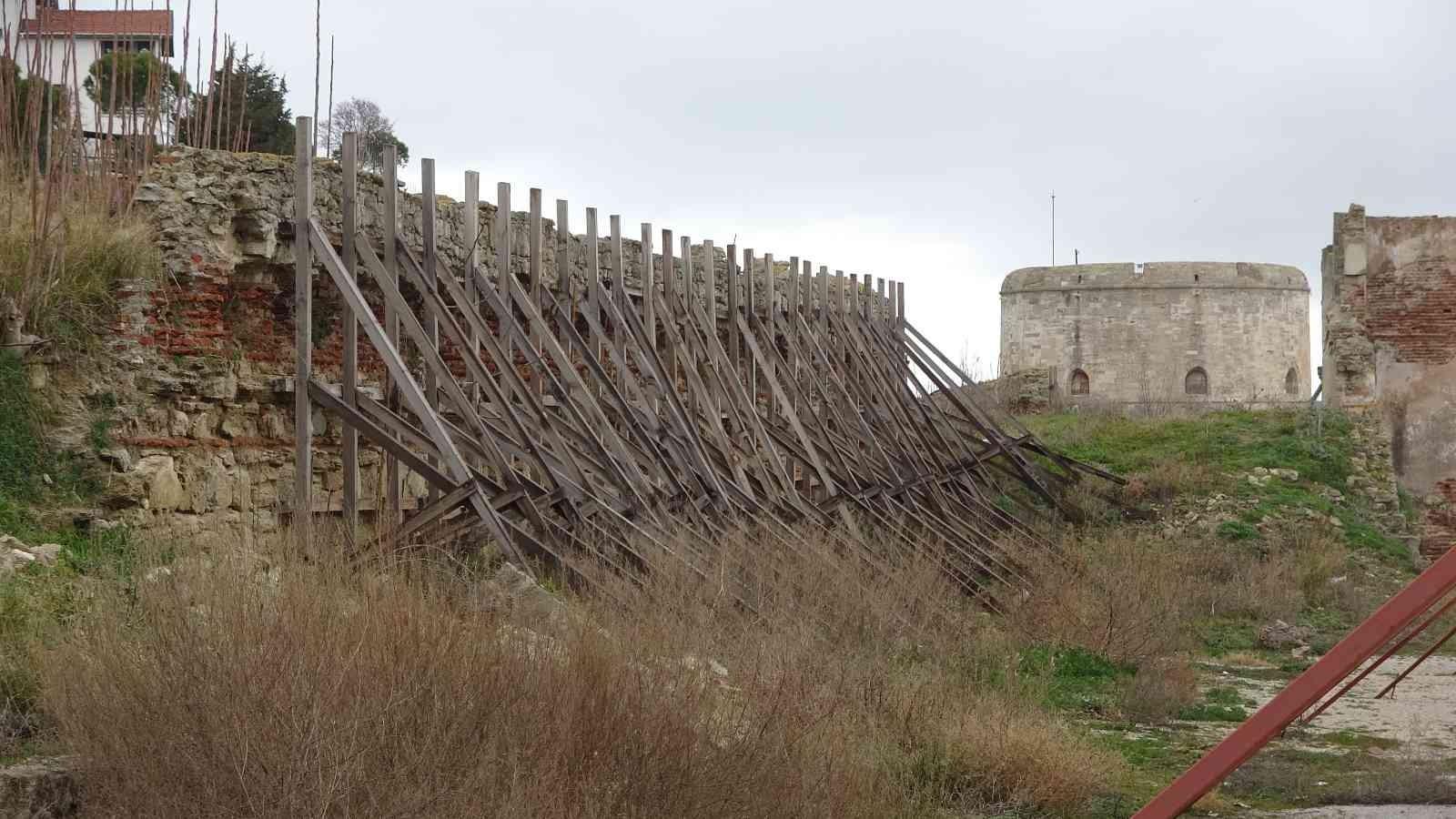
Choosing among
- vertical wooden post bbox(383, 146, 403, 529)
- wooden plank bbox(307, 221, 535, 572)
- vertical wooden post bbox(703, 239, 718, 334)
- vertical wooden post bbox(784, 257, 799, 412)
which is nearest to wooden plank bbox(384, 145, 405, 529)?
vertical wooden post bbox(383, 146, 403, 529)

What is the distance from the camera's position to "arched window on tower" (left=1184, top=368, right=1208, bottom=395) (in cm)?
3416

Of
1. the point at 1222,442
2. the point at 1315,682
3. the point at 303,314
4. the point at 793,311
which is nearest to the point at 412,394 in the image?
the point at 303,314

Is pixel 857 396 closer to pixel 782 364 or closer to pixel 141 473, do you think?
pixel 782 364

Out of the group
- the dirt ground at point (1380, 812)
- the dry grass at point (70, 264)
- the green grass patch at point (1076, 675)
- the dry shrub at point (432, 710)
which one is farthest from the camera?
the green grass patch at point (1076, 675)

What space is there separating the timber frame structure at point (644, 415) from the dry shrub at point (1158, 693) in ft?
7.15

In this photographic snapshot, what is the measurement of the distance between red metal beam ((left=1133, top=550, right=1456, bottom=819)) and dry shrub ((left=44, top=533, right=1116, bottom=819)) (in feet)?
4.00

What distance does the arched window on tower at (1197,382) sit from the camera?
34156 millimetres

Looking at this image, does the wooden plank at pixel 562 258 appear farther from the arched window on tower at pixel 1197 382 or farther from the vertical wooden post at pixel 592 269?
the arched window on tower at pixel 1197 382

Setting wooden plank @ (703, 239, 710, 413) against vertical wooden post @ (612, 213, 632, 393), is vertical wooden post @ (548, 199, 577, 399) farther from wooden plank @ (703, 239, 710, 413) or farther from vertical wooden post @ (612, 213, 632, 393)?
wooden plank @ (703, 239, 710, 413)

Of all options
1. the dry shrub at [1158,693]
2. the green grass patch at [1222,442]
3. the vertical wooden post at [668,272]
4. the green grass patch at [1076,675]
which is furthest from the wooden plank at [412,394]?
the green grass patch at [1222,442]

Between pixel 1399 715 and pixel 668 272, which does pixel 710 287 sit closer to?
pixel 668 272

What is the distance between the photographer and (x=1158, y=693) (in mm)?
9758

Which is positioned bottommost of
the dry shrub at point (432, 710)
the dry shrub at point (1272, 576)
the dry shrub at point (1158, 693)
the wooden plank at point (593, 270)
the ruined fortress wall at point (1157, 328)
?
the dry shrub at point (1158, 693)

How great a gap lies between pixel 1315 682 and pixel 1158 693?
5.38 m
